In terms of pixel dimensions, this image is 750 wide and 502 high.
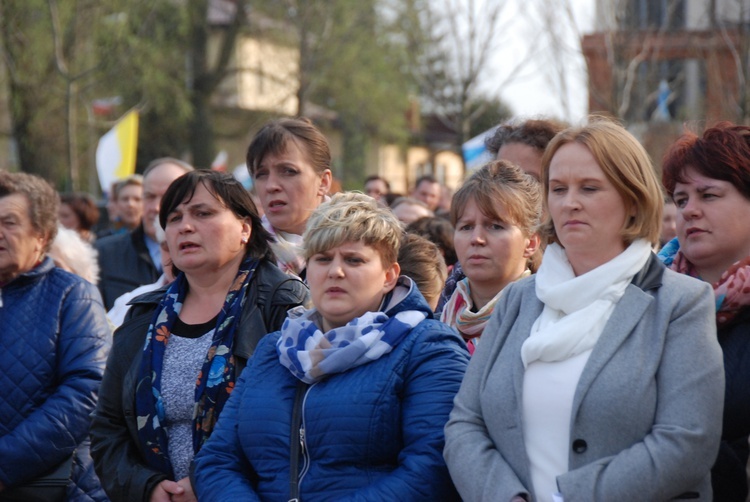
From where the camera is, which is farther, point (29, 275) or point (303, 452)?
point (29, 275)

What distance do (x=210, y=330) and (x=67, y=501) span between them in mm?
1420

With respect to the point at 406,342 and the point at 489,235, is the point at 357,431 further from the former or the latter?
the point at 489,235

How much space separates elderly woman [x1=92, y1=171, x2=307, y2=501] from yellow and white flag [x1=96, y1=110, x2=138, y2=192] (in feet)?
35.2

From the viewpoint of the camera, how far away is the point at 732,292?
11.9 ft

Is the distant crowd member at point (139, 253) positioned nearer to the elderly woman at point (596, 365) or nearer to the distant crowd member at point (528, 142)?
the distant crowd member at point (528, 142)

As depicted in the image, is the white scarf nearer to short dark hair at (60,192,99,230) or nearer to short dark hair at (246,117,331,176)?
short dark hair at (246,117,331,176)

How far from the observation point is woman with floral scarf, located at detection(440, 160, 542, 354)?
4535mm

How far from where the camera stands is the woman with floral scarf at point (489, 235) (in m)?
4.54

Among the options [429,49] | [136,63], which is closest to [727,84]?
[429,49]

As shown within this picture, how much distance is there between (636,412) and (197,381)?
6.31 feet

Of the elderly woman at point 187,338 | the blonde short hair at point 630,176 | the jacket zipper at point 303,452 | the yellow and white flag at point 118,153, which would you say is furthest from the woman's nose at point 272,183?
the yellow and white flag at point 118,153

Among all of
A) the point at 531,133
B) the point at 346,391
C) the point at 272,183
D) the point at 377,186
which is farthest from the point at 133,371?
the point at 377,186

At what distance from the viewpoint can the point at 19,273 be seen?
5.43 metres

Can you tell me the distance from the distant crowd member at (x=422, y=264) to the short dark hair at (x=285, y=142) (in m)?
0.67
